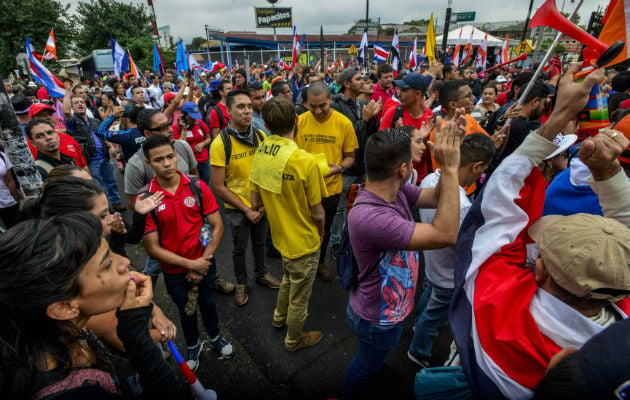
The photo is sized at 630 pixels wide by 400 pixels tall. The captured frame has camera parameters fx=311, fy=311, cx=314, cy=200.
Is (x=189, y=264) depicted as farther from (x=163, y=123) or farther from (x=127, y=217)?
(x=127, y=217)

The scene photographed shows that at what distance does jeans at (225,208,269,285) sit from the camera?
10.9 feet

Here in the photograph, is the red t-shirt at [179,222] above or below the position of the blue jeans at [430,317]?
above

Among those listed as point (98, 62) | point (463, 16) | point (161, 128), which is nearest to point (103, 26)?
point (98, 62)

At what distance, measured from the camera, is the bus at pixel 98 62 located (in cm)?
2220

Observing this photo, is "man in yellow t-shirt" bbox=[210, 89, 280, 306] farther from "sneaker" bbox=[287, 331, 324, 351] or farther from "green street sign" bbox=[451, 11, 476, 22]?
"green street sign" bbox=[451, 11, 476, 22]

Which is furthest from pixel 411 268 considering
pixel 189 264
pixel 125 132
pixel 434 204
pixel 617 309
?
pixel 125 132

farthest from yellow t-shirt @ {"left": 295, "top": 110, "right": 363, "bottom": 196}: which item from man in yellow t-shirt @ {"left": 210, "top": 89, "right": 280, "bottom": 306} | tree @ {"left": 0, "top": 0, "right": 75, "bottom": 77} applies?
tree @ {"left": 0, "top": 0, "right": 75, "bottom": 77}

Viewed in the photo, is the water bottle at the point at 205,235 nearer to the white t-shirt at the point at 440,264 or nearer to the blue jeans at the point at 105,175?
the white t-shirt at the point at 440,264

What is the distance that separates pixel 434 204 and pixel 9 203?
3816mm

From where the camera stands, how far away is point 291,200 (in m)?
2.47

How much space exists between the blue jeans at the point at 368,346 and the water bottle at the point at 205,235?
128 centimetres

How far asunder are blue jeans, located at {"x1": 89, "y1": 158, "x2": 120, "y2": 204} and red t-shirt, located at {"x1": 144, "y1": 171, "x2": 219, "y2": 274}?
3747 millimetres

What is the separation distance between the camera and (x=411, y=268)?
1.95 m

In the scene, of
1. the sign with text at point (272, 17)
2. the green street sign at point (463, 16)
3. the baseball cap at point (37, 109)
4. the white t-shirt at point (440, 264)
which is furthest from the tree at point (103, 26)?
the white t-shirt at point (440, 264)
